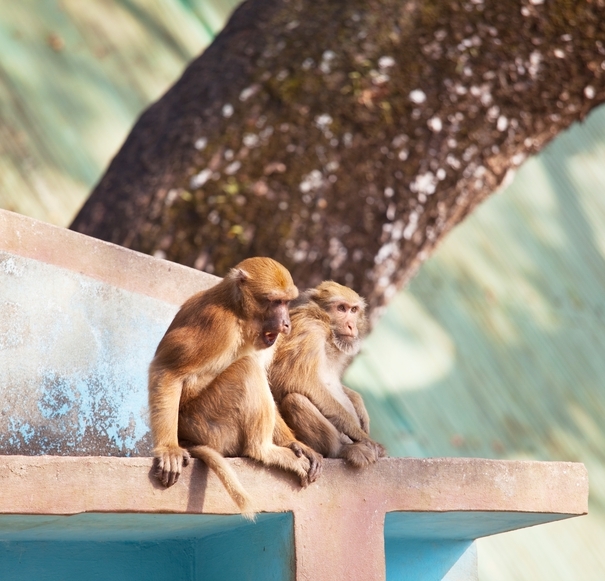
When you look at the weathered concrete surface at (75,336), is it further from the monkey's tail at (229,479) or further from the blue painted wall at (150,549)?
the monkey's tail at (229,479)

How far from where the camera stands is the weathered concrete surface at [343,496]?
9.45 feet

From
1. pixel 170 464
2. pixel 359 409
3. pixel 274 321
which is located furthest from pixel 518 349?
pixel 170 464

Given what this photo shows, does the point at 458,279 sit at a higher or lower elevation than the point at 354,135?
higher

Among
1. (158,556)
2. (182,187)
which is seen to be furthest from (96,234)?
(158,556)

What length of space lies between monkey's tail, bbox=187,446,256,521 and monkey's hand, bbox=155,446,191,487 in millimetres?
72

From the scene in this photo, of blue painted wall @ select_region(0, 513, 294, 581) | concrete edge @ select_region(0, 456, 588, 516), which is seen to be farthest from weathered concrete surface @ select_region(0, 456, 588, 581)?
blue painted wall @ select_region(0, 513, 294, 581)

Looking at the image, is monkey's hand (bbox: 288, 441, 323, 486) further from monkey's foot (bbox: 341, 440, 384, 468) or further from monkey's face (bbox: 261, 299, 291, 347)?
monkey's face (bbox: 261, 299, 291, 347)

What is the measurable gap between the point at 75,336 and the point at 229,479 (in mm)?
1058

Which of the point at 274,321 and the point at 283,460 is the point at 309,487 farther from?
the point at 274,321

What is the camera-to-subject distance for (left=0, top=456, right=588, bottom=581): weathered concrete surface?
2.88m

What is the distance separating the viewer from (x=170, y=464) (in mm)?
3068

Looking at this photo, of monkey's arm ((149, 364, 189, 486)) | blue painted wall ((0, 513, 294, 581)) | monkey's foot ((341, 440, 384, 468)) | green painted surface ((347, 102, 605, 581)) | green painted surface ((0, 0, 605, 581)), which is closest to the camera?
monkey's arm ((149, 364, 189, 486))

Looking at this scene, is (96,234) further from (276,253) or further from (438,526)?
(438,526)

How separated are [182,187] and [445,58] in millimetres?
1672
